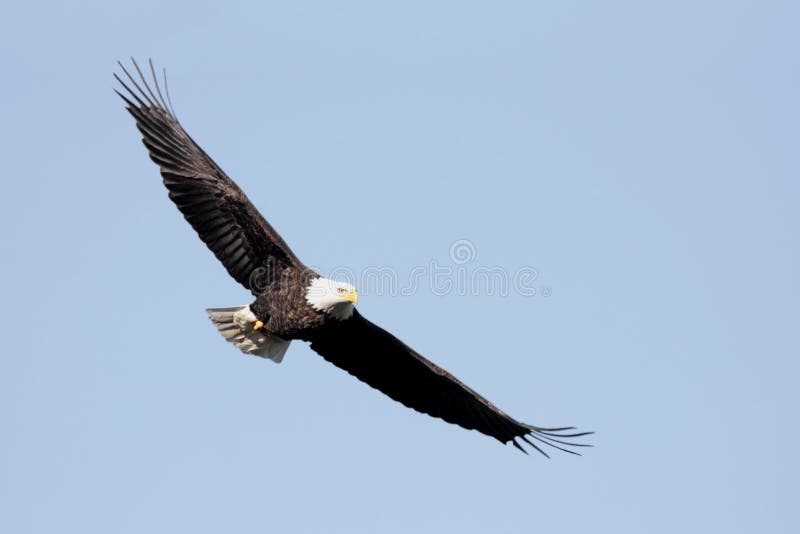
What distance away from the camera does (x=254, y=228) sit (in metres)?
10.0

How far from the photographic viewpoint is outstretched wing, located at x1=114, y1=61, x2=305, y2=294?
1005 centimetres

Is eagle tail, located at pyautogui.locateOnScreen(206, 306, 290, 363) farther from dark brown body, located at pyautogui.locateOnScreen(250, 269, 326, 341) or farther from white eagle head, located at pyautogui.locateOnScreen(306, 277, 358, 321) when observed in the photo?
white eagle head, located at pyautogui.locateOnScreen(306, 277, 358, 321)

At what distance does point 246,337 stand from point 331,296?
135 centimetres

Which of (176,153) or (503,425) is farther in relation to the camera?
(503,425)

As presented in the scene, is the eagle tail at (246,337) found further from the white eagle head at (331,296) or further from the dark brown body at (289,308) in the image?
the white eagle head at (331,296)

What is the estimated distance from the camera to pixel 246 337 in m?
10.6

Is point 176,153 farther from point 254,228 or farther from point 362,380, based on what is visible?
point 362,380

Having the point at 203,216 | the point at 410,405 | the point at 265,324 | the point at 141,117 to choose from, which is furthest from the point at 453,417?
the point at 141,117

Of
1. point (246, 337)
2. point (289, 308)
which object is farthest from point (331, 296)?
point (246, 337)

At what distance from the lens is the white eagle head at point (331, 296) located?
9.67 m

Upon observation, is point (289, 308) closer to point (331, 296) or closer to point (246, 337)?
point (331, 296)

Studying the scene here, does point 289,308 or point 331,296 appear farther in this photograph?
point 289,308

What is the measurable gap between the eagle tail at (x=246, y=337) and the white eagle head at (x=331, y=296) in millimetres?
970

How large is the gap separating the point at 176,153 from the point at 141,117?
1.69ft
